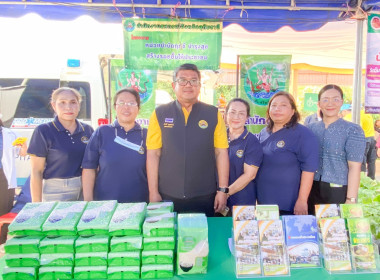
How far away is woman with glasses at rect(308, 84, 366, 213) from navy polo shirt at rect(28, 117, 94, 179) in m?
1.88

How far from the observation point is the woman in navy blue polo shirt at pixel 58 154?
7.49ft

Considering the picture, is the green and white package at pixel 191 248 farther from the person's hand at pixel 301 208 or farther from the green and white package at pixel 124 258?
the person's hand at pixel 301 208

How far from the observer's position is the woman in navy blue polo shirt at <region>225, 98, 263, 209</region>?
2289 millimetres

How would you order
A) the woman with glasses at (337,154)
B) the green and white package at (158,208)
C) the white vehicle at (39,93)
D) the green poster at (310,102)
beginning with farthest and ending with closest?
the green poster at (310,102) < the white vehicle at (39,93) < the woman with glasses at (337,154) < the green and white package at (158,208)

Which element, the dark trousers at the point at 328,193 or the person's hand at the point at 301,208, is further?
the dark trousers at the point at 328,193

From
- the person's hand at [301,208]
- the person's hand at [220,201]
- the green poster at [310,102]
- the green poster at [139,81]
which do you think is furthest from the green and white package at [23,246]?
the green poster at [310,102]

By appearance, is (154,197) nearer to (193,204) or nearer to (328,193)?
(193,204)

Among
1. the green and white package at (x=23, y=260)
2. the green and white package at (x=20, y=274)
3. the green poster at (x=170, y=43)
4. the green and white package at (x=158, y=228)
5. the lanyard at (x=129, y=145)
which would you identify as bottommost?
the green and white package at (x=20, y=274)

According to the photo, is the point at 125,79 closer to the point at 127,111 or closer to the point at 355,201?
the point at 127,111

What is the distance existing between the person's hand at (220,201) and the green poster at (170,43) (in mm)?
1683

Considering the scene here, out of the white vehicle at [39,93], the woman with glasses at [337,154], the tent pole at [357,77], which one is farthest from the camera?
the white vehicle at [39,93]

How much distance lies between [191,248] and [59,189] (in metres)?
1.41

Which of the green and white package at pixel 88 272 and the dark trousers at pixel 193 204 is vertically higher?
the dark trousers at pixel 193 204

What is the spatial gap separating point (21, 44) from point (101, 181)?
12.2 ft
